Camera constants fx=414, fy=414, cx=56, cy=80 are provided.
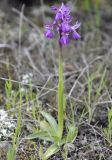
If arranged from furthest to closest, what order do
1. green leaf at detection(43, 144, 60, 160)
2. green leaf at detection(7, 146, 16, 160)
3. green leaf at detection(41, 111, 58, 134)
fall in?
green leaf at detection(41, 111, 58, 134) → green leaf at detection(43, 144, 60, 160) → green leaf at detection(7, 146, 16, 160)

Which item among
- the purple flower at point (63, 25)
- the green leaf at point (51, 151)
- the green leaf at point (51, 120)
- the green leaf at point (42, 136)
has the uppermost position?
the purple flower at point (63, 25)

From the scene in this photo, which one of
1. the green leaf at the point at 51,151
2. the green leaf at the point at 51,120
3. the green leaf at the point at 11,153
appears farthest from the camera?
the green leaf at the point at 51,120

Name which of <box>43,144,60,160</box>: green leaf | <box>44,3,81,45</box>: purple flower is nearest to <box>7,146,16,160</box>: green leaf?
<box>43,144,60,160</box>: green leaf

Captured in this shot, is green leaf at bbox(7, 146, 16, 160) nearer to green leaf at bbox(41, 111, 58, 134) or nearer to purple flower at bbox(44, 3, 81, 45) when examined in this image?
green leaf at bbox(41, 111, 58, 134)

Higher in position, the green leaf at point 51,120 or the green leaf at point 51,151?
the green leaf at point 51,120

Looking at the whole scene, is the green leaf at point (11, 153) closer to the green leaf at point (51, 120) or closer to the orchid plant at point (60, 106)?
the orchid plant at point (60, 106)

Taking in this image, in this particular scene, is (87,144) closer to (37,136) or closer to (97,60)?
(37,136)

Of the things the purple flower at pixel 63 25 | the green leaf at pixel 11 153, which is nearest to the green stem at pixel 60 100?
the purple flower at pixel 63 25
